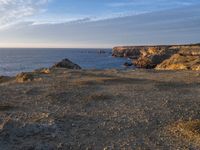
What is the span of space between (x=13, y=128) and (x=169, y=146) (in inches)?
257

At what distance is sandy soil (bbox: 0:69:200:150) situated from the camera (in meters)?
15.7

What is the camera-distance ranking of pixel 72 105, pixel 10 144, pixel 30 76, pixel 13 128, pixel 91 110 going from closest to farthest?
pixel 10 144 < pixel 13 128 < pixel 91 110 < pixel 72 105 < pixel 30 76

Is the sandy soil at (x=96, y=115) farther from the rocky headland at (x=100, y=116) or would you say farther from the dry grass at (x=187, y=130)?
the dry grass at (x=187, y=130)

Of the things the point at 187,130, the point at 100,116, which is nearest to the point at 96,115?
the point at 100,116

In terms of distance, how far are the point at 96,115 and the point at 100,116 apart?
0.98 feet

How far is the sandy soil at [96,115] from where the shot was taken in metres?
15.7

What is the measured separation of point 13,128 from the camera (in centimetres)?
1686

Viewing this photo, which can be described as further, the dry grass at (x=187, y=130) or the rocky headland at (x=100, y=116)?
the dry grass at (x=187, y=130)

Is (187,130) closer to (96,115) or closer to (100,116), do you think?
(100,116)

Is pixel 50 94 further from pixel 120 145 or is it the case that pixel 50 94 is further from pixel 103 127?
pixel 120 145

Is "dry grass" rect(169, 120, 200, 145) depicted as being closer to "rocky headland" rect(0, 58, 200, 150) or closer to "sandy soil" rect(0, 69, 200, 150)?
"rocky headland" rect(0, 58, 200, 150)

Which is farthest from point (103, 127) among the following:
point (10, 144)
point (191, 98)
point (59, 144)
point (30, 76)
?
point (30, 76)

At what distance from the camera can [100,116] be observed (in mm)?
20047

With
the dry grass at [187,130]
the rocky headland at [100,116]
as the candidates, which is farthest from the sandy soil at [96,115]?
the dry grass at [187,130]
